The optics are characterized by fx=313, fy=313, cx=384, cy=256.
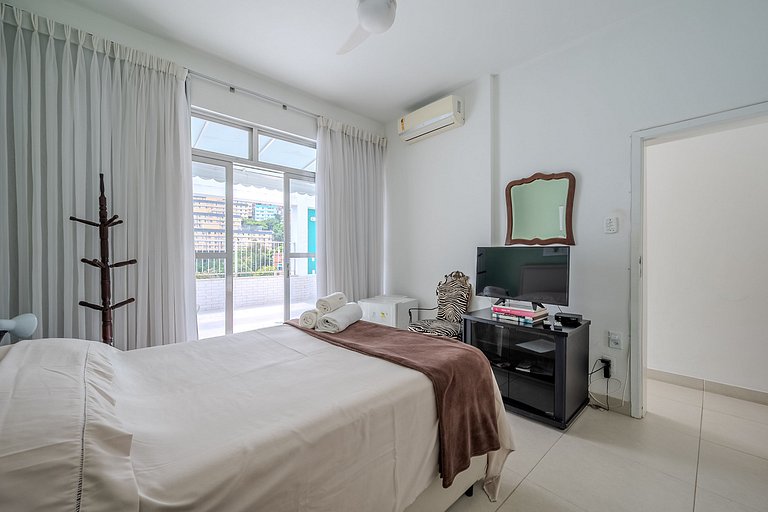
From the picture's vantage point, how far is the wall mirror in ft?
8.82

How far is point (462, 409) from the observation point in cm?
141

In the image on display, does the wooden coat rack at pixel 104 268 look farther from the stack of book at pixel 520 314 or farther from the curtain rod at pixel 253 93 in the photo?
the stack of book at pixel 520 314

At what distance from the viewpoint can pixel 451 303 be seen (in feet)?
11.0

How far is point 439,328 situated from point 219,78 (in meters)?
3.14

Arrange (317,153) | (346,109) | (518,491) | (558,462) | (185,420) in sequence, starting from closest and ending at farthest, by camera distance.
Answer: (185,420), (518,491), (558,462), (317,153), (346,109)

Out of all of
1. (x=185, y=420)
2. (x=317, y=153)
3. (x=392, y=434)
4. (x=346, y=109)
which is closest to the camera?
(x=185, y=420)

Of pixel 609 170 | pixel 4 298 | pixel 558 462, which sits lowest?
pixel 558 462

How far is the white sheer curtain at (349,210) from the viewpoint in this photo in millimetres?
3697

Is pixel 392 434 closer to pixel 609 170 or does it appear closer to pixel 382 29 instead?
pixel 382 29

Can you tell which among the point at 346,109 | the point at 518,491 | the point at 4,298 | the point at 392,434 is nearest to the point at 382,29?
the point at 392,434

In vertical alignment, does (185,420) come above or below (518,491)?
above

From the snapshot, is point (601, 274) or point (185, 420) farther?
point (601, 274)

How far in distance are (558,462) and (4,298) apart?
3.62 metres

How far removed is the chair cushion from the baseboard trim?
156 centimetres
